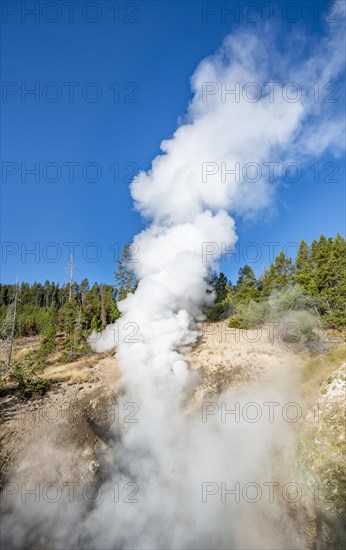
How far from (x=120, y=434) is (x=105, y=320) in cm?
2381

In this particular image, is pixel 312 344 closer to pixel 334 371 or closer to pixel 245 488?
pixel 334 371

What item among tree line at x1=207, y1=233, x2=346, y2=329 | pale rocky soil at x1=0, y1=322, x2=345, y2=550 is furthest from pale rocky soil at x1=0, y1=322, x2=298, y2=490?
tree line at x1=207, y1=233, x2=346, y2=329

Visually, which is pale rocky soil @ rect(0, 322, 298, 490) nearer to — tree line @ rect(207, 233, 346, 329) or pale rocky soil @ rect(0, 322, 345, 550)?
pale rocky soil @ rect(0, 322, 345, 550)

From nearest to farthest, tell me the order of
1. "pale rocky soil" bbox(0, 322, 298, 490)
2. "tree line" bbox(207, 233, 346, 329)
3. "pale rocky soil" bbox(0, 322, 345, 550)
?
1. "pale rocky soil" bbox(0, 322, 345, 550)
2. "pale rocky soil" bbox(0, 322, 298, 490)
3. "tree line" bbox(207, 233, 346, 329)

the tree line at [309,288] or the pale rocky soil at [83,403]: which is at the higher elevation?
the tree line at [309,288]

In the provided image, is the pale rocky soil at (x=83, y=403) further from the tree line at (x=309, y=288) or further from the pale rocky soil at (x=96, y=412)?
the tree line at (x=309, y=288)

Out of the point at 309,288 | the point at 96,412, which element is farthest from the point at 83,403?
the point at 309,288

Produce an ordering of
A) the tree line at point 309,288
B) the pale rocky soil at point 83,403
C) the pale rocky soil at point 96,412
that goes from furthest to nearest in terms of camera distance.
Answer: the tree line at point 309,288
the pale rocky soil at point 83,403
the pale rocky soil at point 96,412

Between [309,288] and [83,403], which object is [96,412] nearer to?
[83,403]

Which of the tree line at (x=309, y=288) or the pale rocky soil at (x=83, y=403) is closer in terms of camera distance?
the pale rocky soil at (x=83, y=403)

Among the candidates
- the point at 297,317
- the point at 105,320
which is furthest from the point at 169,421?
the point at 105,320

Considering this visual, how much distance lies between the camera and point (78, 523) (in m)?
10.9

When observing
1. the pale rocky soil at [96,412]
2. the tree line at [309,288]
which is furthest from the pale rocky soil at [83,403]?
the tree line at [309,288]

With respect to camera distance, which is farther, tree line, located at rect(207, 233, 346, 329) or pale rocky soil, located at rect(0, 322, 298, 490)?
tree line, located at rect(207, 233, 346, 329)
